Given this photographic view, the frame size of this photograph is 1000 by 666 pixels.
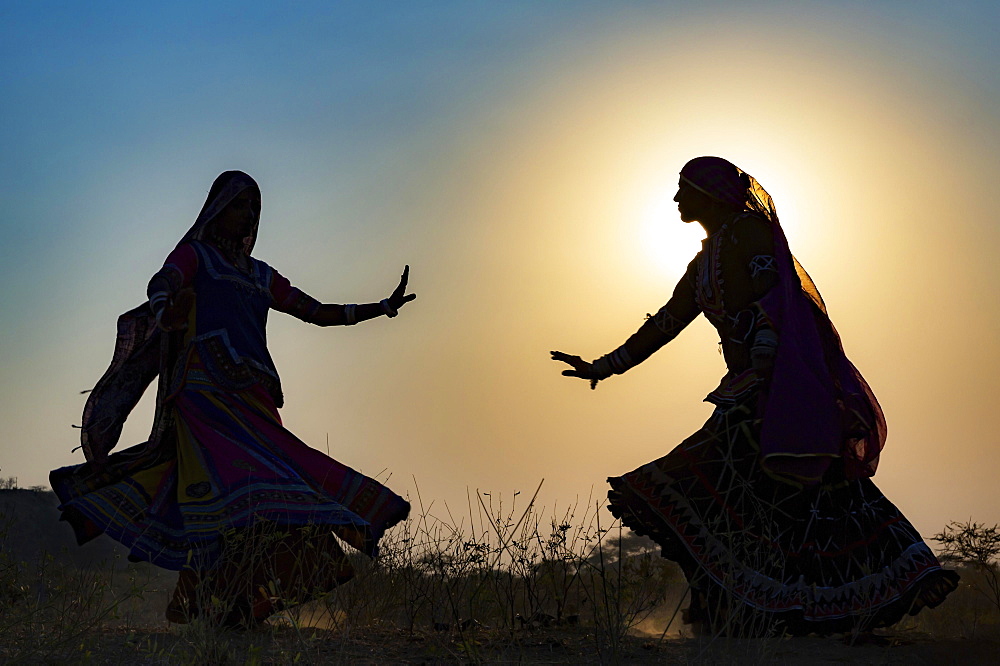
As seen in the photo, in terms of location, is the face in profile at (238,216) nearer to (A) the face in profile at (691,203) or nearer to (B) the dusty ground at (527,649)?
(B) the dusty ground at (527,649)

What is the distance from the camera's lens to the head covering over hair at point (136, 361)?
625cm

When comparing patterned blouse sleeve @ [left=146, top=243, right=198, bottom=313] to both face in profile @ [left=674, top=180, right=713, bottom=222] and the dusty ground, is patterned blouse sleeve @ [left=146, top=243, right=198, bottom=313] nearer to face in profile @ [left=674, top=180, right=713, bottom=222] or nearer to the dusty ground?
the dusty ground

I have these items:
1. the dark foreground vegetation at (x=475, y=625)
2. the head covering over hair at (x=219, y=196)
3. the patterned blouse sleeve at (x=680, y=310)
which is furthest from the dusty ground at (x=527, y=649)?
the head covering over hair at (x=219, y=196)

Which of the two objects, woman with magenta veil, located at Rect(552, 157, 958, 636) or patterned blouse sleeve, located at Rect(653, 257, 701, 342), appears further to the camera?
patterned blouse sleeve, located at Rect(653, 257, 701, 342)

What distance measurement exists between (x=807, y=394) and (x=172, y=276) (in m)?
3.63

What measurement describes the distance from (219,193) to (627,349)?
2714 millimetres

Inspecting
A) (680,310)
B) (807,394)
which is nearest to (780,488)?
(807,394)

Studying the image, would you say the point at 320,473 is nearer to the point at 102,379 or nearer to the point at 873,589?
the point at 102,379

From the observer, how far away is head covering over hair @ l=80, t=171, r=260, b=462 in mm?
6250

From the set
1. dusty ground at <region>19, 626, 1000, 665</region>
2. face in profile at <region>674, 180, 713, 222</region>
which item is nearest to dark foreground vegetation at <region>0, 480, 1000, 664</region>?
dusty ground at <region>19, 626, 1000, 665</region>

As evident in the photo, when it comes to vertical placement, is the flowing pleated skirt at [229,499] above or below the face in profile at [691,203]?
below

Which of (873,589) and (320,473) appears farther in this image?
(320,473)

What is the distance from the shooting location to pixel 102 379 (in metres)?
6.44

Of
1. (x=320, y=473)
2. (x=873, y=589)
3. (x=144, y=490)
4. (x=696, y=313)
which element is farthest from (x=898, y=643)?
(x=144, y=490)
